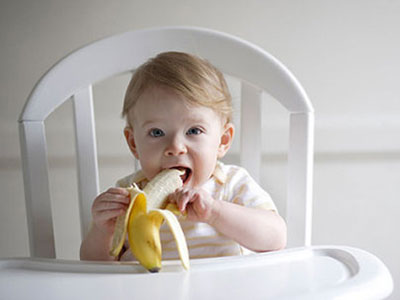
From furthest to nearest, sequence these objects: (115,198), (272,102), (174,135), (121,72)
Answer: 1. (272,102)
2. (121,72)
3. (174,135)
4. (115,198)

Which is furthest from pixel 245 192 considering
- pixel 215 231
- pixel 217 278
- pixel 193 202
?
pixel 217 278

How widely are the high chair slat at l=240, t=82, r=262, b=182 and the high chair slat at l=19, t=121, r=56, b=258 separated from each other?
41 centimetres

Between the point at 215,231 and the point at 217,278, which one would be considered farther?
the point at 215,231

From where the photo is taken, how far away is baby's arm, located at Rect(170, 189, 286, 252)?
646 mm

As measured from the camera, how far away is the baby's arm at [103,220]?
0.63 metres

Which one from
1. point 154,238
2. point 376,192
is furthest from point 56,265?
point 376,192

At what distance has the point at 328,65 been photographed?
3.79ft

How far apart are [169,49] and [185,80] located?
0.40 feet

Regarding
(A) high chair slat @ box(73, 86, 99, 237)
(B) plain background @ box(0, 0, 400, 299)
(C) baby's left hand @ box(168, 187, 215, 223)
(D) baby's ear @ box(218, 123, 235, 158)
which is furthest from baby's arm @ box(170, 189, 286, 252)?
(B) plain background @ box(0, 0, 400, 299)

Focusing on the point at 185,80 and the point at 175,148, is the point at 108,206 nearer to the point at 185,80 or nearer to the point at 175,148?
the point at 175,148

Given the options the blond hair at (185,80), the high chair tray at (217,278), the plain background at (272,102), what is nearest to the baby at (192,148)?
the blond hair at (185,80)

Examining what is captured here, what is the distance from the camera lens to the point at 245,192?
823mm

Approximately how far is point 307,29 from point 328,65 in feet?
0.37

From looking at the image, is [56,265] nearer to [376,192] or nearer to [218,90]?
[218,90]
